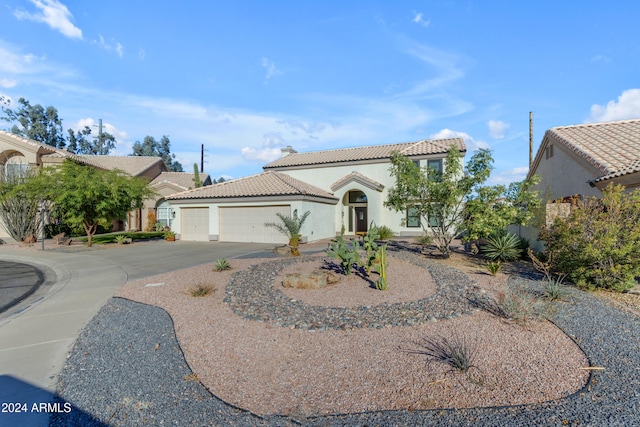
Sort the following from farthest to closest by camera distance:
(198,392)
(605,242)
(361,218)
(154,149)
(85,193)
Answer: (154,149) → (361,218) → (85,193) → (605,242) → (198,392)

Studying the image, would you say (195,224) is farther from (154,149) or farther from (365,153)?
(154,149)

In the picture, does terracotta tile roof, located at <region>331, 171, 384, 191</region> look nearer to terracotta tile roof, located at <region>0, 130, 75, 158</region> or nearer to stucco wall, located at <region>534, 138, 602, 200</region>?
stucco wall, located at <region>534, 138, 602, 200</region>

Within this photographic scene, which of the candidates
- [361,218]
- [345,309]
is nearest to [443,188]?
[345,309]

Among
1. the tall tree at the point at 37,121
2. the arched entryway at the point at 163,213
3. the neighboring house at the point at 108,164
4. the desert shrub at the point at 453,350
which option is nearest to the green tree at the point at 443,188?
the desert shrub at the point at 453,350

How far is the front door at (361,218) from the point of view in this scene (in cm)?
2658

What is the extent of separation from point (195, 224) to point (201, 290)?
17.0 m

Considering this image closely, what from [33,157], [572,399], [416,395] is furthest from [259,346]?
[33,157]

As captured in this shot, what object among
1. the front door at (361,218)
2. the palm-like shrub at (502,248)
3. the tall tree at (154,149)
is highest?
the tall tree at (154,149)

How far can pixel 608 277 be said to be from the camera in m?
A: 8.27

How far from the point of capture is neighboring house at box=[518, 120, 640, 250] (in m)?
11.0

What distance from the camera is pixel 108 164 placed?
36.5 meters

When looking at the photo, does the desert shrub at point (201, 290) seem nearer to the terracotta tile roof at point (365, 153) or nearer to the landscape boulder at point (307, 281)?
the landscape boulder at point (307, 281)

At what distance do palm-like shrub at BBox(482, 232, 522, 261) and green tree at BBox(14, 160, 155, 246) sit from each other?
68.8 ft

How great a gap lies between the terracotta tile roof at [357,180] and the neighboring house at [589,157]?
33.5 feet
